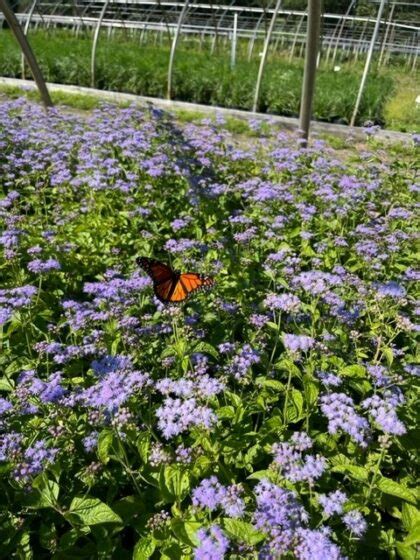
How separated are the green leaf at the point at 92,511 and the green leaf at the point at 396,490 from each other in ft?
4.39

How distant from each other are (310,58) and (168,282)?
4.20 metres

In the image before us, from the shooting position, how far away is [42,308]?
402 cm

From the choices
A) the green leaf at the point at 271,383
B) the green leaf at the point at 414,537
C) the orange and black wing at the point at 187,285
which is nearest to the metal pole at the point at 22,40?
the orange and black wing at the point at 187,285

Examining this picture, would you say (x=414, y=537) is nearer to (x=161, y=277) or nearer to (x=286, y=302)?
(x=286, y=302)

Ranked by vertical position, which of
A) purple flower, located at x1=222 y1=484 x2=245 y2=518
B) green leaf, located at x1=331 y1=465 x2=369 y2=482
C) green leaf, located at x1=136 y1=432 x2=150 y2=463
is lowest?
green leaf, located at x1=136 y1=432 x2=150 y2=463

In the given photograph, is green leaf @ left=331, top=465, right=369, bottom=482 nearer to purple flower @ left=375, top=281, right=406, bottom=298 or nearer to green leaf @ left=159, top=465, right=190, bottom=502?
green leaf @ left=159, top=465, right=190, bottom=502

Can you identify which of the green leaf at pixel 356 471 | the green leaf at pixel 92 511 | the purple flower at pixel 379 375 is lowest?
the green leaf at pixel 92 511

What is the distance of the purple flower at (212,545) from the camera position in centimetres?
200

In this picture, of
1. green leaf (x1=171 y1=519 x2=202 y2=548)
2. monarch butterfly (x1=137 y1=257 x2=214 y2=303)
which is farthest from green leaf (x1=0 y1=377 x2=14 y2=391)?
green leaf (x1=171 y1=519 x2=202 y2=548)

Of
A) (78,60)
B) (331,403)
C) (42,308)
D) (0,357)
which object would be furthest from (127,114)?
(78,60)

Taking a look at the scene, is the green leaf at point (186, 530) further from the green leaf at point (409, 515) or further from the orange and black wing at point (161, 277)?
the orange and black wing at point (161, 277)

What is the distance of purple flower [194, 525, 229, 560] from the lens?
200 cm

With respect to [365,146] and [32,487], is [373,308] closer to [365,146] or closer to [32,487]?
[32,487]

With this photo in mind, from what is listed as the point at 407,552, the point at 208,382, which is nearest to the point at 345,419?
the point at 407,552
